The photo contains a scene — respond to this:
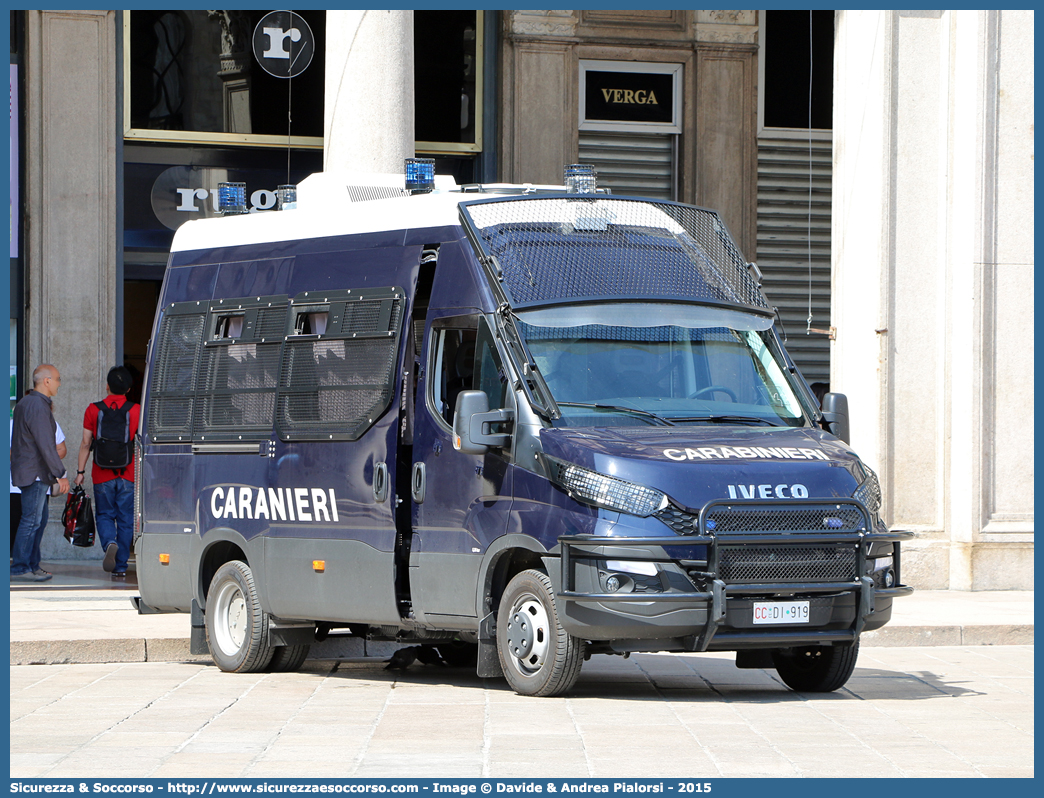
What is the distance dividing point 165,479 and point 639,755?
5490mm

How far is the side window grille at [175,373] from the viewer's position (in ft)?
39.1

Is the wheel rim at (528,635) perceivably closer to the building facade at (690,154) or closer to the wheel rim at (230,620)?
the wheel rim at (230,620)

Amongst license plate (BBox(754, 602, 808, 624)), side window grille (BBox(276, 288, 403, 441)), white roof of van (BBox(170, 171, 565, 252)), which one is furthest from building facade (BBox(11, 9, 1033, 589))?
license plate (BBox(754, 602, 808, 624))

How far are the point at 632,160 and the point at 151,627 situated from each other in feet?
32.6

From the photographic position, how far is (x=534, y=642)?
376 inches

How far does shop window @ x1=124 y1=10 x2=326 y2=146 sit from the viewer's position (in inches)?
747

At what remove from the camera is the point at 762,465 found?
363 inches

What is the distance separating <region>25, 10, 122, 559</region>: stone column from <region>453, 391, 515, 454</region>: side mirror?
976cm

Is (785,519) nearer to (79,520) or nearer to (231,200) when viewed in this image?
(231,200)

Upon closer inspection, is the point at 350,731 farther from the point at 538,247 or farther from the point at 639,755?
the point at 538,247

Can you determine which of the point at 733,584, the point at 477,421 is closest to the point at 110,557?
the point at 477,421

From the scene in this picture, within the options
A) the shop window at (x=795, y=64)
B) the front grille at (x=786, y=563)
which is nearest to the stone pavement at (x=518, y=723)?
the front grille at (x=786, y=563)

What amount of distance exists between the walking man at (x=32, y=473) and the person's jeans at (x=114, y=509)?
0.52 meters
